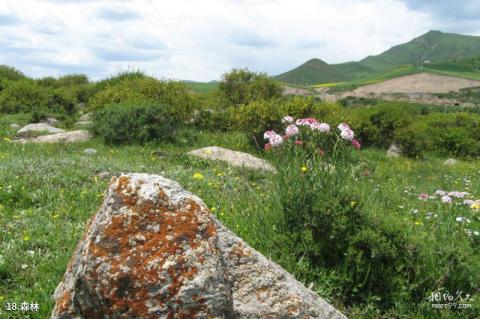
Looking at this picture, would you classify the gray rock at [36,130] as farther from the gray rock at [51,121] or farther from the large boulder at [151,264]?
the large boulder at [151,264]

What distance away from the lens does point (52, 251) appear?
5703 mm

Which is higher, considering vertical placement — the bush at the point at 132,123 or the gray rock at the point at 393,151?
the bush at the point at 132,123

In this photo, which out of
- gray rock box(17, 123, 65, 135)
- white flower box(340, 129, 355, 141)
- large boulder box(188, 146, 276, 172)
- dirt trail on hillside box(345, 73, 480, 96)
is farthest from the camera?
dirt trail on hillside box(345, 73, 480, 96)

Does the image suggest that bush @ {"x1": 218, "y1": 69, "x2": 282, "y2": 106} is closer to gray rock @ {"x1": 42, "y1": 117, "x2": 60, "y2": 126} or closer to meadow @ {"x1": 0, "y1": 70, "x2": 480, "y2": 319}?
gray rock @ {"x1": 42, "y1": 117, "x2": 60, "y2": 126}

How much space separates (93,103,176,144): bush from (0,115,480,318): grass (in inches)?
102

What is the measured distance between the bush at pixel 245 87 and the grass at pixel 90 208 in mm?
13070

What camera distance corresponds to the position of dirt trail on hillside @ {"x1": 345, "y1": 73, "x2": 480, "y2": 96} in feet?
323

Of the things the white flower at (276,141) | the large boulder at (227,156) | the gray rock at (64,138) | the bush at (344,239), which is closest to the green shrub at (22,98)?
the gray rock at (64,138)

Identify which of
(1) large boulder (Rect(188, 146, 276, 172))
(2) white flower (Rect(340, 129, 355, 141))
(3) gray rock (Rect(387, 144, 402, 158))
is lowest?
(3) gray rock (Rect(387, 144, 402, 158))

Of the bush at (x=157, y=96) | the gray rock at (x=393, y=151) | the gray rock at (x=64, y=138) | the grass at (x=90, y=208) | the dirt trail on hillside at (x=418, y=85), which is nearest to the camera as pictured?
the grass at (x=90, y=208)

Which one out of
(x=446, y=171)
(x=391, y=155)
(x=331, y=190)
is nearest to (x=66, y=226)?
(x=331, y=190)

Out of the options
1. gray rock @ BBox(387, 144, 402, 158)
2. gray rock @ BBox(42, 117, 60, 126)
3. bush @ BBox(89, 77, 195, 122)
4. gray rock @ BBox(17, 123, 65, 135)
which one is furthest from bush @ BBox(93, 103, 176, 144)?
gray rock @ BBox(387, 144, 402, 158)

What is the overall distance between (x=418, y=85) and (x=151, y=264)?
109989 mm

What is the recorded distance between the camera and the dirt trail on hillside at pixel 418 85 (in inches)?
3871
